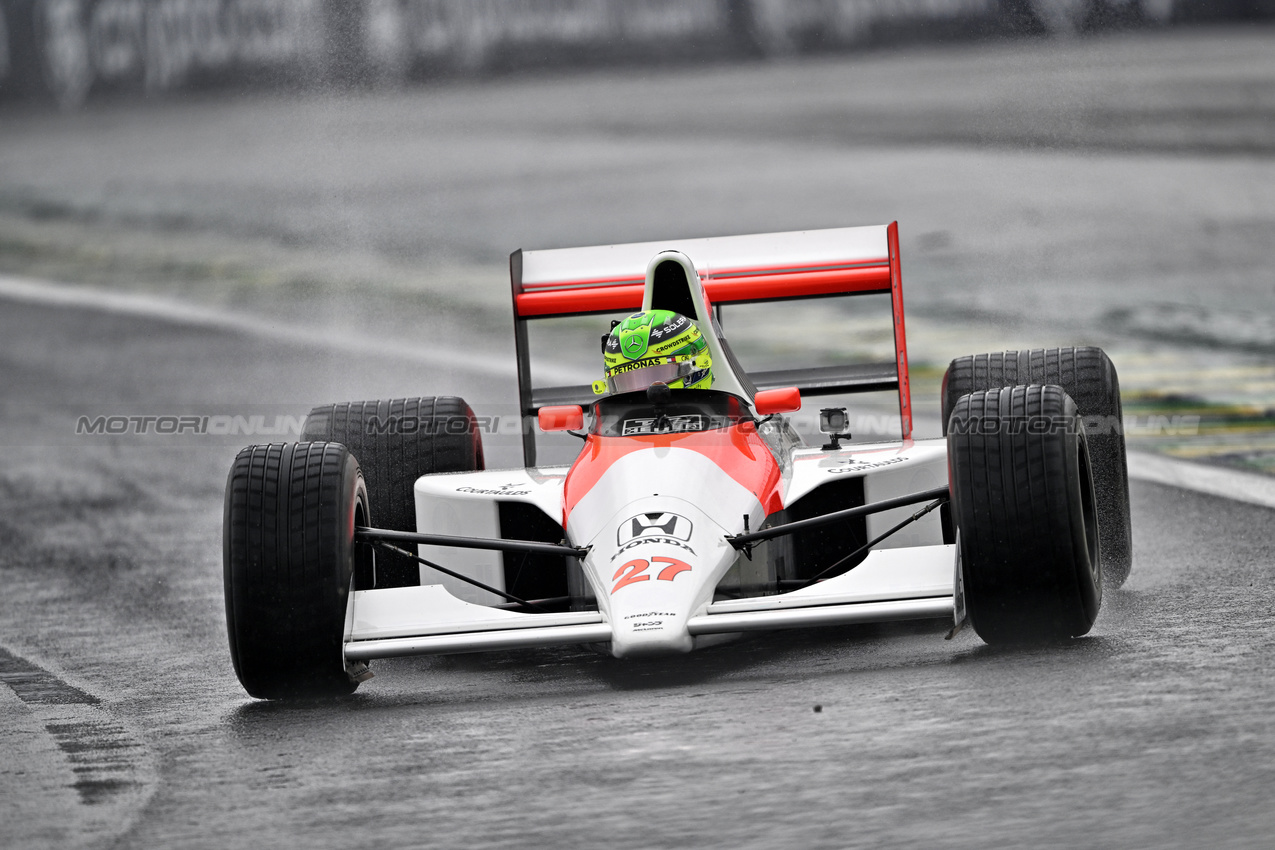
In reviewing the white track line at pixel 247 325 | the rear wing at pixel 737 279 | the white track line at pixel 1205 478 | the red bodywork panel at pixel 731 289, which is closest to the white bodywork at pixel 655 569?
the rear wing at pixel 737 279

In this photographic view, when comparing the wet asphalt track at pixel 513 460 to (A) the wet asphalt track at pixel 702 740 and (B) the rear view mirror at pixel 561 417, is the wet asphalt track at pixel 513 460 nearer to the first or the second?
(A) the wet asphalt track at pixel 702 740

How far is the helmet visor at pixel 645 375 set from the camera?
7.18 metres

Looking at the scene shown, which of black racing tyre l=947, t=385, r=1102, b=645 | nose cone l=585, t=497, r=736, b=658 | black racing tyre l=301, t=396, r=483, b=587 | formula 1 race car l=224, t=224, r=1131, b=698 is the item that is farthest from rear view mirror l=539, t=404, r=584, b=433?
black racing tyre l=947, t=385, r=1102, b=645

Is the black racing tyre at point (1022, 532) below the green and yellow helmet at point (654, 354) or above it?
below

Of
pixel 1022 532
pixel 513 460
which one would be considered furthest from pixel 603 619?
pixel 513 460

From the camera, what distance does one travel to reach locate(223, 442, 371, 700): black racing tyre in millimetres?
6102

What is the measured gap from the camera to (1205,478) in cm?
1055

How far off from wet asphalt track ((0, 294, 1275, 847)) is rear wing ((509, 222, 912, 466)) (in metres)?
1.81

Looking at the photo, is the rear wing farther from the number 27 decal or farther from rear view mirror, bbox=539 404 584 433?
the number 27 decal

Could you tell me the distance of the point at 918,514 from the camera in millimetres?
6387

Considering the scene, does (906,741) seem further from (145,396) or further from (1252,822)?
(145,396)

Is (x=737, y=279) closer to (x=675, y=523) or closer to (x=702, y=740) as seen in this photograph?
(x=675, y=523)

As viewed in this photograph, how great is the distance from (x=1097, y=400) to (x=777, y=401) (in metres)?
1.78

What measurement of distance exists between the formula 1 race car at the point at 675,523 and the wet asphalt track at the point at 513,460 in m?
0.24
